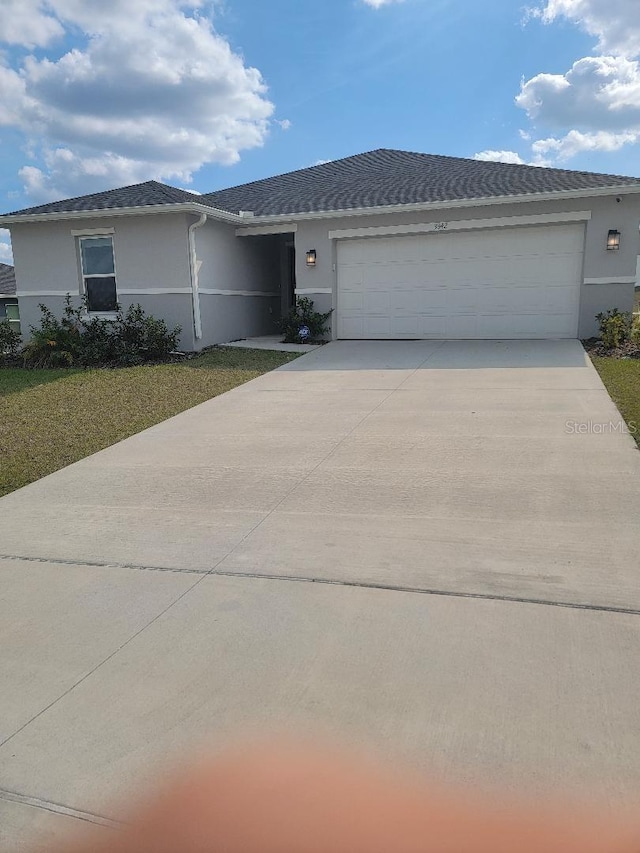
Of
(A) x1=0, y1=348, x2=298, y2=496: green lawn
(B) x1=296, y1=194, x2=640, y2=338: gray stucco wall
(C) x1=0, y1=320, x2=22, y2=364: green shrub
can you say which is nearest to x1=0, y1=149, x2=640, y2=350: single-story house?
(B) x1=296, y1=194, x2=640, y2=338: gray stucco wall

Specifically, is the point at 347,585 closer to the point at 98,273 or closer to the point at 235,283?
the point at 98,273

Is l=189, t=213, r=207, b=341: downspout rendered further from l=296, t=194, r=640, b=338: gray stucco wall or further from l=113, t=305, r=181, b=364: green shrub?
l=296, t=194, r=640, b=338: gray stucco wall

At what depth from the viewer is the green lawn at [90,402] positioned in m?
6.55

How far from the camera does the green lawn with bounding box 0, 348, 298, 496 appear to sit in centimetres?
655

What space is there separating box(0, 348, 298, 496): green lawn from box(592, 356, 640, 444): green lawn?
5.62 m

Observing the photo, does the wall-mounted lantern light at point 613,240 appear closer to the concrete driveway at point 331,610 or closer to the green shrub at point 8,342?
the concrete driveway at point 331,610

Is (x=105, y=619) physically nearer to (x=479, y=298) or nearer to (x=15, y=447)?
(x=15, y=447)

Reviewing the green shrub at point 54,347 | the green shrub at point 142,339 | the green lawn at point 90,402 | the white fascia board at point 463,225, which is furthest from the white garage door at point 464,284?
the green shrub at point 54,347

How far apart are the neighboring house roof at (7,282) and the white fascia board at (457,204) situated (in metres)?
16.6

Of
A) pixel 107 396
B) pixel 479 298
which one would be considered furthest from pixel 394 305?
pixel 107 396

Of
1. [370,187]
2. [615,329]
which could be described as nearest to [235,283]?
[370,187]

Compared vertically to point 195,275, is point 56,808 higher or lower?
lower

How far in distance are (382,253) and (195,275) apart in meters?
4.32

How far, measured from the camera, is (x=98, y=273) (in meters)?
13.9
